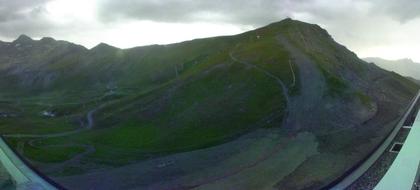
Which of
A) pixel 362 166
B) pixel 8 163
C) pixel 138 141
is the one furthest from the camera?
pixel 138 141

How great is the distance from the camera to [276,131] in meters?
128

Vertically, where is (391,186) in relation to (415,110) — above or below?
below

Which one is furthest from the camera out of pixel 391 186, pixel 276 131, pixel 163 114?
pixel 163 114

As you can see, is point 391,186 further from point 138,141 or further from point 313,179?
point 138,141

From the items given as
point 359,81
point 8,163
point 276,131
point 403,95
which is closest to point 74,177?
point 8,163

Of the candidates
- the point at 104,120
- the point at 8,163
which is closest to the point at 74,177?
the point at 8,163

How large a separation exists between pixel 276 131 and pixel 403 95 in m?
63.2

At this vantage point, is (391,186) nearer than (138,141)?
Yes

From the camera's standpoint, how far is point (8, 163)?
11194 centimetres

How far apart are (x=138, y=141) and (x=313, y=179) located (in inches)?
2390

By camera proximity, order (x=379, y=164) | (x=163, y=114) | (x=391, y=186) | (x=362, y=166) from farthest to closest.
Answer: (x=163, y=114) → (x=362, y=166) → (x=379, y=164) → (x=391, y=186)

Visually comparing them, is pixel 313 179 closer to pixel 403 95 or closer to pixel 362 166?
pixel 362 166

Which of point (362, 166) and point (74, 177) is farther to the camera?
point (74, 177)

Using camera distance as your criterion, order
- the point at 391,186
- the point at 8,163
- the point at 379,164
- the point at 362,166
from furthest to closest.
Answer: the point at 8,163 < the point at 362,166 < the point at 379,164 < the point at 391,186
